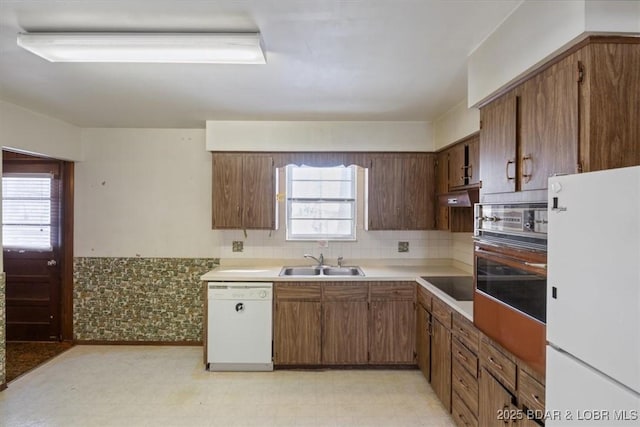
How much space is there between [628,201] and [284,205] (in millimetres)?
3278

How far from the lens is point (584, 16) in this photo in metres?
1.23

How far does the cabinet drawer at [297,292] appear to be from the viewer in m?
3.26

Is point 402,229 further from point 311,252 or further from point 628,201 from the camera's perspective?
point 628,201

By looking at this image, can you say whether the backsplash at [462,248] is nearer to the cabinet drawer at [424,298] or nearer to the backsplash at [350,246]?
the backsplash at [350,246]

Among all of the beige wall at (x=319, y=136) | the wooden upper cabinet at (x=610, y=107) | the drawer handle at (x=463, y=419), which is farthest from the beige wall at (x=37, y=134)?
the drawer handle at (x=463, y=419)

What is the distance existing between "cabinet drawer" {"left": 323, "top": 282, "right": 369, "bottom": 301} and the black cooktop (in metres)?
0.58

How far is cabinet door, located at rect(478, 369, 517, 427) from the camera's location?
1669mm

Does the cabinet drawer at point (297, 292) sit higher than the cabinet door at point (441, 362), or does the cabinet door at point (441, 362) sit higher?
the cabinet drawer at point (297, 292)

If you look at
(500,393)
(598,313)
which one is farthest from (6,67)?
(500,393)

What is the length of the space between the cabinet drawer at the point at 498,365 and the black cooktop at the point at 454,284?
84 cm

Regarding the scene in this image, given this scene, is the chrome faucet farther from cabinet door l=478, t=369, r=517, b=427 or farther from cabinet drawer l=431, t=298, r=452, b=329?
cabinet door l=478, t=369, r=517, b=427

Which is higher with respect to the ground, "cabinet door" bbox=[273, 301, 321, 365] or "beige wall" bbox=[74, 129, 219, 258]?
"beige wall" bbox=[74, 129, 219, 258]

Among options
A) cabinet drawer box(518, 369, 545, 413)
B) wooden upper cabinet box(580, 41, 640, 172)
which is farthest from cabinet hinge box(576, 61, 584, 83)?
cabinet drawer box(518, 369, 545, 413)

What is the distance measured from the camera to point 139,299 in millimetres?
3902
